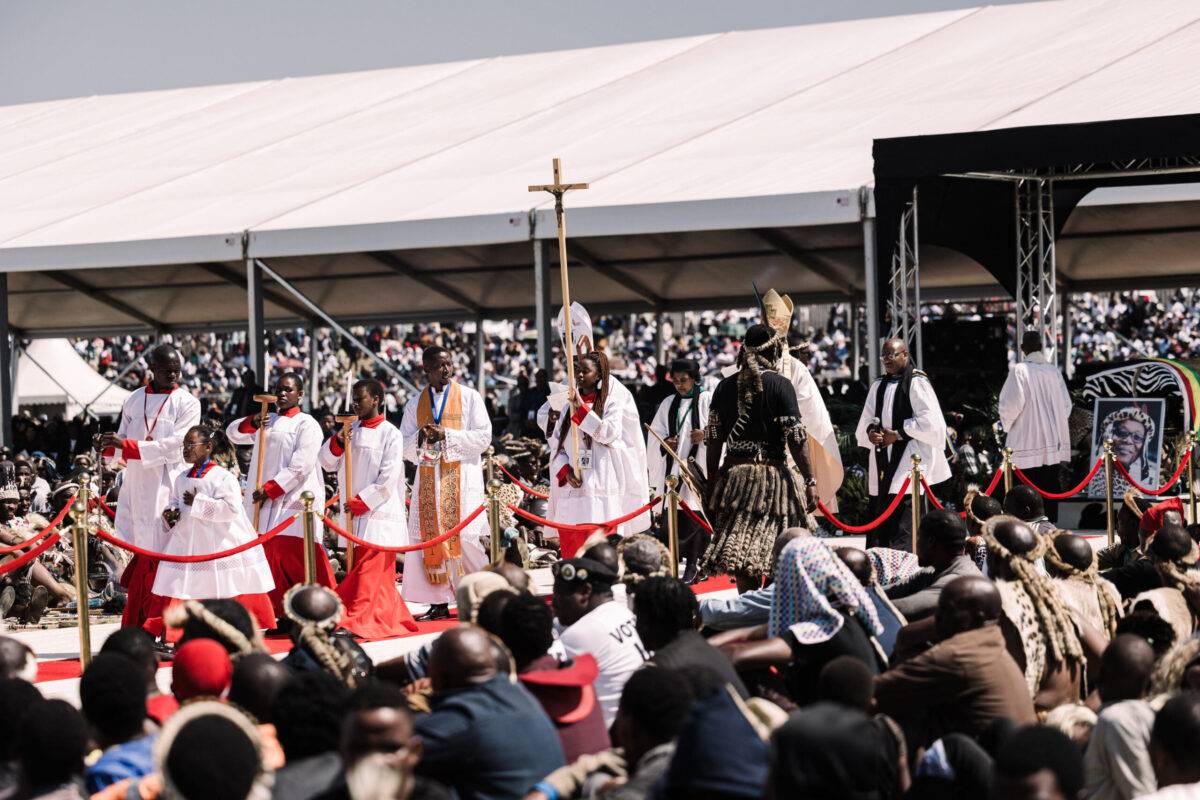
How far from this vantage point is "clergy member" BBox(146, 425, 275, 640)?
10.0 meters

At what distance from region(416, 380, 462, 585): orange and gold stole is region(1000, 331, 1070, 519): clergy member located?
5.24 metres

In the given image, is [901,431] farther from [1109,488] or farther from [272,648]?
[272,648]

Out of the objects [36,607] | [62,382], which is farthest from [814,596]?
[62,382]

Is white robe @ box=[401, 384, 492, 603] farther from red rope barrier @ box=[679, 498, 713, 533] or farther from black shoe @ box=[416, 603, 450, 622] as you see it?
red rope barrier @ box=[679, 498, 713, 533]

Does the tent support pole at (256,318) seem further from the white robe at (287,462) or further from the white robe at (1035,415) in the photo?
the white robe at (1035,415)

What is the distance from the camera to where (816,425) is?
11.6 metres

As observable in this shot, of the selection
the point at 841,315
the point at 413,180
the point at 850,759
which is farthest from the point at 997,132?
the point at 841,315

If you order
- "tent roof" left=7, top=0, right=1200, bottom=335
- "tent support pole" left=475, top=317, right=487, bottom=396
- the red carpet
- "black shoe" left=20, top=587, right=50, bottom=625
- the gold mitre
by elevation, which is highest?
"tent roof" left=7, top=0, right=1200, bottom=335

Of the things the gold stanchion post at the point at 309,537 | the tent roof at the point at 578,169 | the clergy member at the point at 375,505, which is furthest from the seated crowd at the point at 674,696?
the tent roof at the point at 578,169

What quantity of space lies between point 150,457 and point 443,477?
7.12ft

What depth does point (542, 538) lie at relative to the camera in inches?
607

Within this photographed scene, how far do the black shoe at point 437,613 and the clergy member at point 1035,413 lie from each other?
5.41 m

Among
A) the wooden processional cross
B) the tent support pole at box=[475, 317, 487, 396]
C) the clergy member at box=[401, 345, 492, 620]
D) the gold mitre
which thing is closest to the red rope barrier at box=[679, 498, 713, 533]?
the wooden processional cross

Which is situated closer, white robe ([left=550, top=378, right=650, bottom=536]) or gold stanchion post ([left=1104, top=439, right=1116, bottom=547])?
white robe ([left=550, top=378, right=650, bottom=536])
